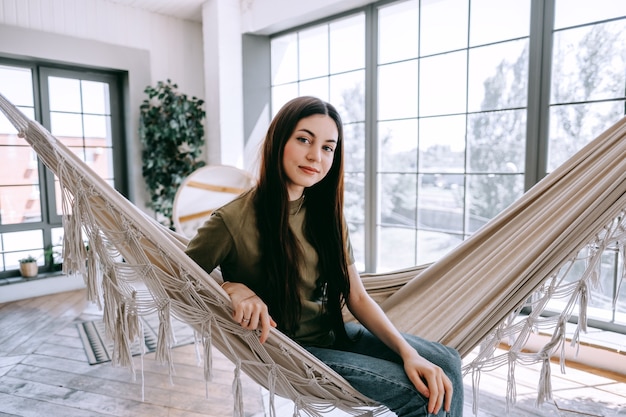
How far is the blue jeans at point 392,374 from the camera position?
32.3 inches

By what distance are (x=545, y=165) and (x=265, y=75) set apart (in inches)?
90.7

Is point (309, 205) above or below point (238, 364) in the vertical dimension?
above

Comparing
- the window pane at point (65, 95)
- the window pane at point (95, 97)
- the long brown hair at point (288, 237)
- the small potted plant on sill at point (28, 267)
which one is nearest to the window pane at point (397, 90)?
the long brown hair at point (288, 237)

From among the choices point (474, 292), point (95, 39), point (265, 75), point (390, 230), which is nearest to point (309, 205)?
point (474, 292)

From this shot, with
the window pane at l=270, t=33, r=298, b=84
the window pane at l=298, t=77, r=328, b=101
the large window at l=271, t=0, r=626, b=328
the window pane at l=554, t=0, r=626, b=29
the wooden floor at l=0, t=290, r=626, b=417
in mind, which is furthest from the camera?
the window pane at l=270, t=33, r=298, b=84

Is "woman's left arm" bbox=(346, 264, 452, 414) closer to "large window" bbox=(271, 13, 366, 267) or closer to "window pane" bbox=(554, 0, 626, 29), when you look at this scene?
"window pane" bbox=(554, 0, 626, 29)

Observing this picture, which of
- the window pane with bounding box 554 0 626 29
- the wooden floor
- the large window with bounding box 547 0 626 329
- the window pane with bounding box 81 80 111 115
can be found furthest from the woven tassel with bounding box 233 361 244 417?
the window pane with bounding box 81 80 111 115

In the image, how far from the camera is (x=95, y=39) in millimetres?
3205

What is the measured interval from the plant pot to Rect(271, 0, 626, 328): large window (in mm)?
2337

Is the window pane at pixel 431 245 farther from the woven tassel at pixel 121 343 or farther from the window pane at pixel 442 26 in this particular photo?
the woven tassel at pixel 121 343

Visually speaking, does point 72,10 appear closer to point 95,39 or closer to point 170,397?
point 95,39

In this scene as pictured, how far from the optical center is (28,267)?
3.02m

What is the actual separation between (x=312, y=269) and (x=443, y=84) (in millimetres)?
1998

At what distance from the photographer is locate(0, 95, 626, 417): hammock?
0.89m
